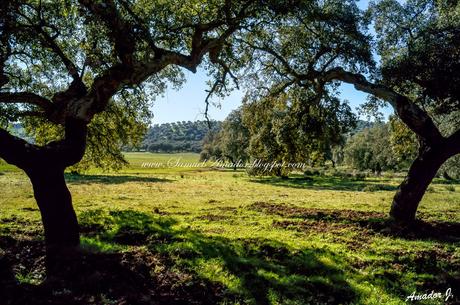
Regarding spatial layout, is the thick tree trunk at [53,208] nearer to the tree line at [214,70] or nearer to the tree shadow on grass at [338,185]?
the tree line at [214,70]

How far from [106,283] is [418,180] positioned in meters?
12.3

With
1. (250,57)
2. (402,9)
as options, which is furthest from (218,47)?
(402,9)

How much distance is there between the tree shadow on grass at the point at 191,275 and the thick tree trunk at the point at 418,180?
5893 millimetres

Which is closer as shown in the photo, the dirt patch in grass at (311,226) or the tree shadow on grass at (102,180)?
the dirt patch in grass at (311,226)

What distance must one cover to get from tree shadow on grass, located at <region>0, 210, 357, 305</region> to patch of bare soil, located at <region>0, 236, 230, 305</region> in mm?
18

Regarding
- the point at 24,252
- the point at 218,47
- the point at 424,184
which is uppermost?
the point at 218,47

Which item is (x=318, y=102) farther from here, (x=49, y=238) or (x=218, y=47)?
(x=49, y=238)

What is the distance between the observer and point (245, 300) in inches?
287

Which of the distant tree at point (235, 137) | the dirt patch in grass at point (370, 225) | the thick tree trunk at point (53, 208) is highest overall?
the distant tree at point (235, 137)

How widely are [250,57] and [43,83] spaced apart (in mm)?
10608

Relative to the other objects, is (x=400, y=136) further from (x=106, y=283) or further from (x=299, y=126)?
(x=106, y=283)

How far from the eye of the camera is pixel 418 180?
14.3 metres

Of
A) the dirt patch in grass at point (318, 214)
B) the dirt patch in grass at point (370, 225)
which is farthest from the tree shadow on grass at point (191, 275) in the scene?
the dirt patch in grass at point (318, 214)

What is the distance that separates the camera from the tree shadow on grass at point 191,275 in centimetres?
725
